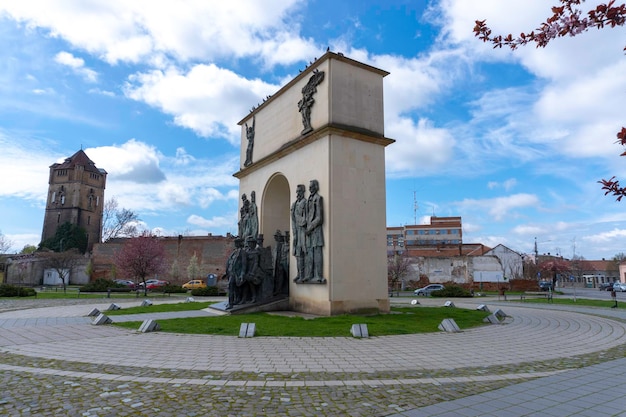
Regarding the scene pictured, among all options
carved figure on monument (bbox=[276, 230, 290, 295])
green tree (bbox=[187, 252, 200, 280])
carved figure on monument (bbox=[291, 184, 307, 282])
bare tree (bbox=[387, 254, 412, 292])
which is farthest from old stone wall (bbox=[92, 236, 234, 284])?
carved figure on monument (bbox=[291, 184, 307, 282])

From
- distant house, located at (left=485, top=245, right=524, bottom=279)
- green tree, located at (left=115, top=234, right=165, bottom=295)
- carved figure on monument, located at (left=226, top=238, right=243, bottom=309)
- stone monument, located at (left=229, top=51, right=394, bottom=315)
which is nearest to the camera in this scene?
stone monument, located at (left=229, top=51, right=394, bottom=315)

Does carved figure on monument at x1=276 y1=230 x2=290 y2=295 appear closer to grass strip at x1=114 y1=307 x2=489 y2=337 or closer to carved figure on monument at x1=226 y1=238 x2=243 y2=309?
carved figure on monument at x1=226 y1=238 x2=243 y2=309

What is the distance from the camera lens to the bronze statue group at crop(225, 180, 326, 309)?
14836mm

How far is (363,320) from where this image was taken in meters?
12.5

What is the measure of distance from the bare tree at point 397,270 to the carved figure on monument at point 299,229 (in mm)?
26057

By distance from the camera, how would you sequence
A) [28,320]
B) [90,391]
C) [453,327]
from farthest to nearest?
1. [28,320]
2. [453,327]
3. [90,391]

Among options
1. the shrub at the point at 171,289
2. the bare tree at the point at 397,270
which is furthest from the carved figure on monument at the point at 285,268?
the bare tree at the point at 397,270

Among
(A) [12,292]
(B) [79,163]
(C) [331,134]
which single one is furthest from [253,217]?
(B) [79,163]

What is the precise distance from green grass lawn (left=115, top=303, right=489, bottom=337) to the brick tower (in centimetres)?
7177

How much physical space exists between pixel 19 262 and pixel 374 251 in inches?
2054

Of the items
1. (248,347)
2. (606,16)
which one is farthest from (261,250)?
(606,16)

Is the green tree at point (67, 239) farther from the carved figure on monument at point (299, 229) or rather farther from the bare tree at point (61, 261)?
the carved figure on monument at point (299, 229)

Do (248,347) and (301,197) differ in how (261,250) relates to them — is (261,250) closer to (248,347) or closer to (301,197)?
(301,197)

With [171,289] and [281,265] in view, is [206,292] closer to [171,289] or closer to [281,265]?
[171,289]
